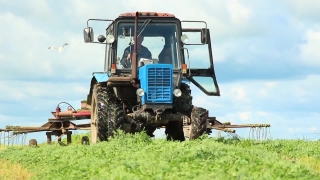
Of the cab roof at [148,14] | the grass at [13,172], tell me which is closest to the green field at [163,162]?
the grass at [13,172]

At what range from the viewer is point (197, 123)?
16203 millimetres

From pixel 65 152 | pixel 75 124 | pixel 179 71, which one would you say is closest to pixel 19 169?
pixel 65 152

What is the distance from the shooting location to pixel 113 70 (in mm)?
17141

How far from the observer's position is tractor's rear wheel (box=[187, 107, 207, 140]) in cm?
1620

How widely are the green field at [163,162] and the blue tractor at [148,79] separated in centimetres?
101

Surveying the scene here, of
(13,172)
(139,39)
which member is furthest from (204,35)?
(13,172)

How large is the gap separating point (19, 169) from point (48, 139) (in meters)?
7.93

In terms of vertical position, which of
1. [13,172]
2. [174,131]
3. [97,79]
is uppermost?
Result: [97,79]

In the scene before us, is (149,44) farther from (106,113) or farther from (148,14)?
(106,113)

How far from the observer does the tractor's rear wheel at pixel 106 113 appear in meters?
16.4

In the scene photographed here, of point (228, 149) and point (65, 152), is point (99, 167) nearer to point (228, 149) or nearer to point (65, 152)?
point (228, 149)

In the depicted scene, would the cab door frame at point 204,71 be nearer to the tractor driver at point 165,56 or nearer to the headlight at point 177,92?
the tractor driver at point 165,56

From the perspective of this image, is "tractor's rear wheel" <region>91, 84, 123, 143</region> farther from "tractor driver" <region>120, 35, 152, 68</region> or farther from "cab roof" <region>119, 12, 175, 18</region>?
"cab roof" <region>119, 12, 175, 18</region>

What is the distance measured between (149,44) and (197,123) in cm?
246
